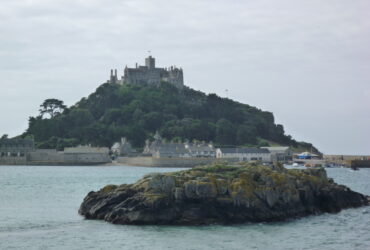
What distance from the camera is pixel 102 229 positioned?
106 ft

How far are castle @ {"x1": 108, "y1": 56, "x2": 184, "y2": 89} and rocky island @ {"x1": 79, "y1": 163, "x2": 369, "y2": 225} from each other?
4766 inches

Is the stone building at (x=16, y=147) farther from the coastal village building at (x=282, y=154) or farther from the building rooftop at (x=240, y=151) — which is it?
the coastal village building at (x=282, y=154)

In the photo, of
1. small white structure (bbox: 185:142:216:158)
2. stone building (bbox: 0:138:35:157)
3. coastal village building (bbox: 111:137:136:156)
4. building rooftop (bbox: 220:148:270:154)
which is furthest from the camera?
coastal village building (bbox: 111:137:136:156)

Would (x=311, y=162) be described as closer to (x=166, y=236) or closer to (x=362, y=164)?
(x=362, y=164)

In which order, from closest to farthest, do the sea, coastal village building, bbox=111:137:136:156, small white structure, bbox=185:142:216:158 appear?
the sea < small white structure, bbox=185:142:216:158 < coastal village building, bbox=111:137:136:156

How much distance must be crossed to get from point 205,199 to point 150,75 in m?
128

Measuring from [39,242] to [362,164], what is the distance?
10691cm

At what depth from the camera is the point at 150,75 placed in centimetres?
16138

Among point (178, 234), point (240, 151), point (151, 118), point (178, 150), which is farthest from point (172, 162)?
point (178, 234)

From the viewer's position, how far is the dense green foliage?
431 feet

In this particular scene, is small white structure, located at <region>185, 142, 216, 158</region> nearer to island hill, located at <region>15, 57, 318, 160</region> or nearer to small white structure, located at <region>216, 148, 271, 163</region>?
small white structure, located at <region>216, 148, 271, 163</region>

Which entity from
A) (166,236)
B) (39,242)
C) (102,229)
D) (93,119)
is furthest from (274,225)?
(93,119)

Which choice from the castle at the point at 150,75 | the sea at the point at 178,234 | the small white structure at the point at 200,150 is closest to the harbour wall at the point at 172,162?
the small white structure at the point at 200,150

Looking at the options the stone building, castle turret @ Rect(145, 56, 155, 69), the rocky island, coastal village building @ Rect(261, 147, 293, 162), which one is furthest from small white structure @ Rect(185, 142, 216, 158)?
the rocky island
